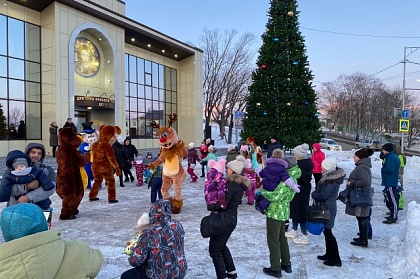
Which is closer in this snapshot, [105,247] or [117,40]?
[105,247]

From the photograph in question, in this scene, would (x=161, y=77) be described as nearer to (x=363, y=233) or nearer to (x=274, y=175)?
(x=363, y=233)

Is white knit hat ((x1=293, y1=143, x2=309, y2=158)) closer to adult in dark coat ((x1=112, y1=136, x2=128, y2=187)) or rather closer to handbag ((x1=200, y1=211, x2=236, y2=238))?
handbag ((x1=200, y1=211, x2=236, y2=238))

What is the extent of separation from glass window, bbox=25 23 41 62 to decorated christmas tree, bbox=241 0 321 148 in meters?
12.9

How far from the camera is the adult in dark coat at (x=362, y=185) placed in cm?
521

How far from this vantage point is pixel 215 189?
3838 mm

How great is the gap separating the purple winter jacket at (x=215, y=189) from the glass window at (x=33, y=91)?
18447mm

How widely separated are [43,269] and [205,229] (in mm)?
2103

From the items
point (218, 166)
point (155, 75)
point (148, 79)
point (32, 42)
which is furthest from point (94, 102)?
point (218, 166)

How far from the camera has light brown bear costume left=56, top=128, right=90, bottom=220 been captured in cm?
659

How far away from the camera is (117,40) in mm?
23078

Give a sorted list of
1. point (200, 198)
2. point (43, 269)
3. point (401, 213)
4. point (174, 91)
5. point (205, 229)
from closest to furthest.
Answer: point (43, 269), point (205, 229), point (401, 213), point (200, 198), point (174, 91)

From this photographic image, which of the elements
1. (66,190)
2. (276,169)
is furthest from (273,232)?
(66,190)

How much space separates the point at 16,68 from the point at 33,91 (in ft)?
4.98

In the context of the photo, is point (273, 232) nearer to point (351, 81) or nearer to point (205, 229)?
point (205, 229)
